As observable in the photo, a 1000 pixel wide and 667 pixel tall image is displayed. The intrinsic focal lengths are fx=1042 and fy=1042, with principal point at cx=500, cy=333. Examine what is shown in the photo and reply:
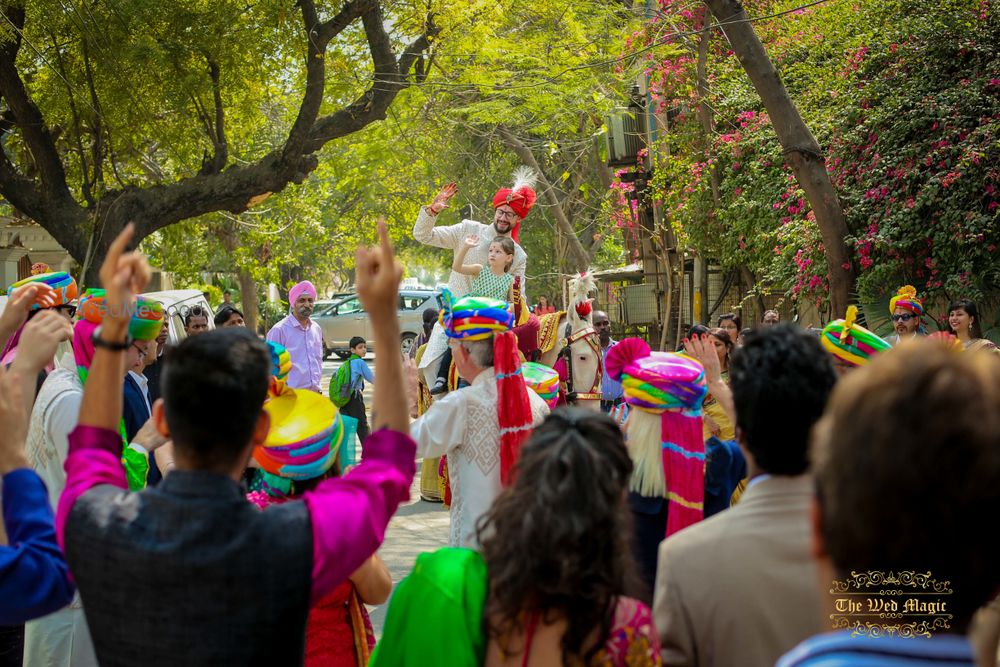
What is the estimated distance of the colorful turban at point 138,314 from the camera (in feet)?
14.8

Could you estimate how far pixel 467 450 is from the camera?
4539 mm

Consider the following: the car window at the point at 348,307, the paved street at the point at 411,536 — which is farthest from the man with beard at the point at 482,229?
the car window at the point at 348,307

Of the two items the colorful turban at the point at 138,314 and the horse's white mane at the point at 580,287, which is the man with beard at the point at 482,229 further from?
the colorful turban at the point at 138,314

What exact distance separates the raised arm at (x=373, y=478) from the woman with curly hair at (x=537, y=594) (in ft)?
0.53

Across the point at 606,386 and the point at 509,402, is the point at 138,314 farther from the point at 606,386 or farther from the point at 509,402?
the point at 606,386

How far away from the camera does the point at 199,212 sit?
14977 millimetres

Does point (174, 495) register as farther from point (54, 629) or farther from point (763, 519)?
point (54, 629)

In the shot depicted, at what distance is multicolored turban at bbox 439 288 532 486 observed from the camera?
4520 millimetres

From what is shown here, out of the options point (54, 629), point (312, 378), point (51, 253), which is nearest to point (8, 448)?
point (54, 629)

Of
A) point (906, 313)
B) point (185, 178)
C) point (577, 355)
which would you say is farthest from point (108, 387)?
point (185, 178)

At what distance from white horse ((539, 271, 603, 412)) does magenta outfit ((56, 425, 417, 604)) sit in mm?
6466

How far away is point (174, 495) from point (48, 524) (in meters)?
0.38

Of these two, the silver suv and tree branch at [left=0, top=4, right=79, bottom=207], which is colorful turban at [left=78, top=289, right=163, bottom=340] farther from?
the silver suv

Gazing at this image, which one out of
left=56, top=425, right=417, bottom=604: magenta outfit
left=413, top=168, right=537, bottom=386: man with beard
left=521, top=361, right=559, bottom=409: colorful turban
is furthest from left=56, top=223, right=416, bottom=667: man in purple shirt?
left=413, top=168, right=537, bottom=386: man with beard
